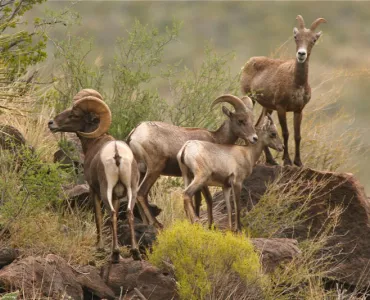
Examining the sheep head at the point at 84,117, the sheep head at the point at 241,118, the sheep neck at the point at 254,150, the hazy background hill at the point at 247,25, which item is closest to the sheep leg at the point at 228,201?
the sheep neck at the point at 254,150

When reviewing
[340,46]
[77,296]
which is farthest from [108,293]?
[340,46]

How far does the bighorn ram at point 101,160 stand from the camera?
13047 millimetres

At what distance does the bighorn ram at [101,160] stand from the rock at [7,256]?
3.55ft

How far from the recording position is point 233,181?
1442 centimetres

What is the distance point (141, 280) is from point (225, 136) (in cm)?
293

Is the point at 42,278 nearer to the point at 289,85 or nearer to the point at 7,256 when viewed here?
the point at 7,256

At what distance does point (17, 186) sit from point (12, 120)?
4148mm

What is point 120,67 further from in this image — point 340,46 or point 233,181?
point 340,46

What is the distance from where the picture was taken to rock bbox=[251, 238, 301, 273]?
45.6 ft

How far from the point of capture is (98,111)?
549 inches

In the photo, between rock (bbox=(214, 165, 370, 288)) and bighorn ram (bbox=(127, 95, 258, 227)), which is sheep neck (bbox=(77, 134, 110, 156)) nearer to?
bighorn ram (bbox=(127, 95, 258, 227))

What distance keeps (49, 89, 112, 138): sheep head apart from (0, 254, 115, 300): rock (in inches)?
73.7

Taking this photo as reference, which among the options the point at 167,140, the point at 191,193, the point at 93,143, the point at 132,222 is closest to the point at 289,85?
the point at 167,140

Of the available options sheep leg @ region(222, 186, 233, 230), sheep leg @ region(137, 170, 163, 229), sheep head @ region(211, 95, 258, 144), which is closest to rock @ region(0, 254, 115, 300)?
sheep leg @ region(137, 170, 163, 229)
